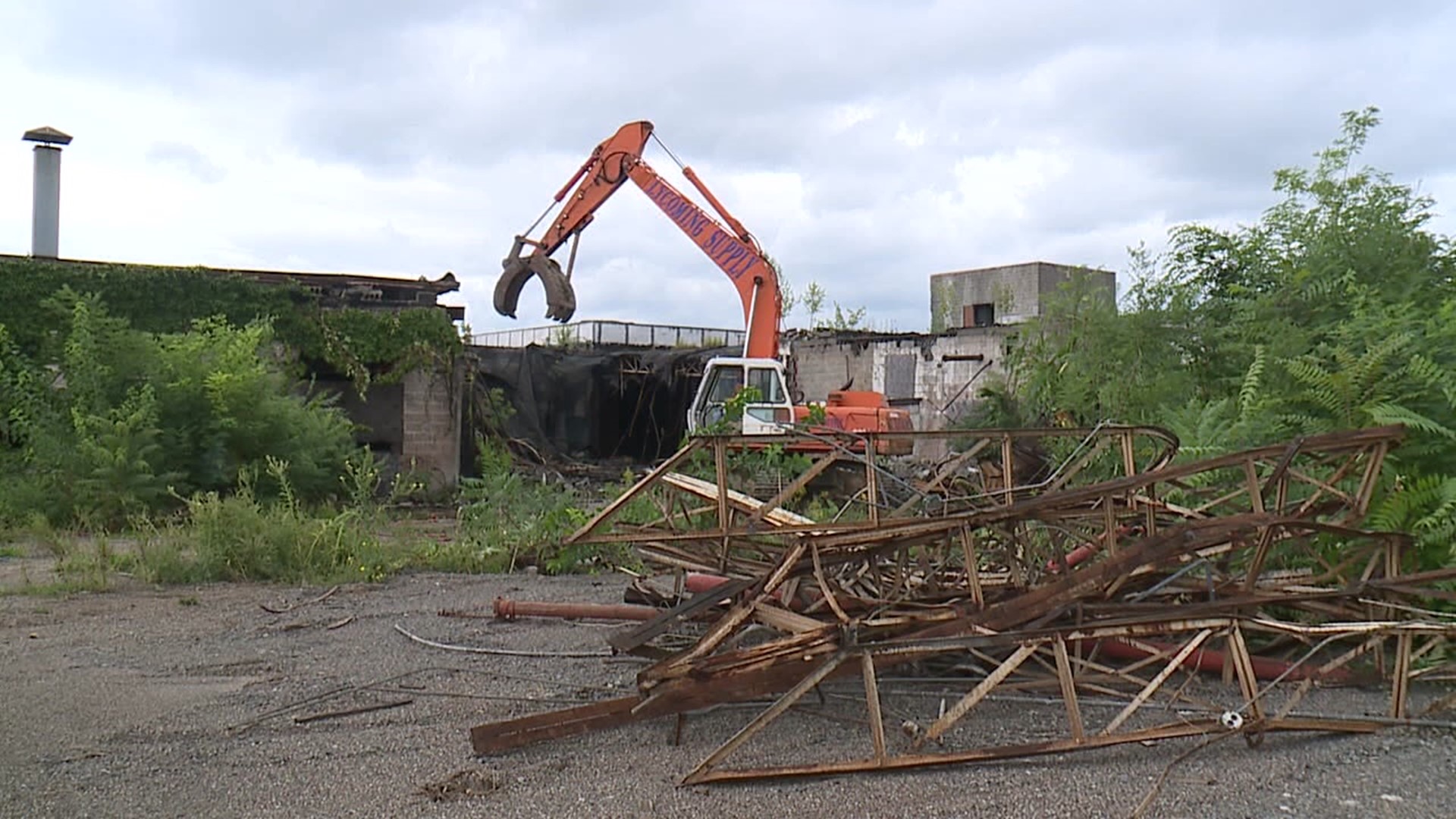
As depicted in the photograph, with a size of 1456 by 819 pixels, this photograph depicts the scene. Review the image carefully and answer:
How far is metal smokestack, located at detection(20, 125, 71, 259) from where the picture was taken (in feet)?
66.6

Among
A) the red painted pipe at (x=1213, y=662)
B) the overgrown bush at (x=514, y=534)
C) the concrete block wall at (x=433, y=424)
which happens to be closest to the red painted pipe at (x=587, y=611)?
the red painted pipe at (x=1213, y=662)

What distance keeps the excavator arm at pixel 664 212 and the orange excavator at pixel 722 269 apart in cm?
1

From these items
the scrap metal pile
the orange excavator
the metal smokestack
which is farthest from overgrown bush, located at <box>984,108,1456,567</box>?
the metal smokestack

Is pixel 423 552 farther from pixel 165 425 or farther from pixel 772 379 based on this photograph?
pixel 772 379

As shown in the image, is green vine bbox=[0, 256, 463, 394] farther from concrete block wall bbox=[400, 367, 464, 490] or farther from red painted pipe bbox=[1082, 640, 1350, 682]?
red painted pipe bbox=[1082, 640, 1350, 682]

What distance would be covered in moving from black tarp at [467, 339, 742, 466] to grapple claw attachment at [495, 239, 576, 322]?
336cm

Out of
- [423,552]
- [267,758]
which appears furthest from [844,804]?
[423,552]

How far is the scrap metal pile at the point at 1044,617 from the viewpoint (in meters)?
5.01

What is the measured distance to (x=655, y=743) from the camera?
5.18 m

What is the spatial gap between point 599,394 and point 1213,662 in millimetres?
19272

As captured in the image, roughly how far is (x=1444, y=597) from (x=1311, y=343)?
13.9 ft

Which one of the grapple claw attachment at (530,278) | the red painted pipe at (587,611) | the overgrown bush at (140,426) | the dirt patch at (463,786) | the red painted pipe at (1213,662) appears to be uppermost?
the grapple claw attachment at (530,278)

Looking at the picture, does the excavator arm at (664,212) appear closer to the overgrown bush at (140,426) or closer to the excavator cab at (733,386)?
the excavator cab at (733,386)

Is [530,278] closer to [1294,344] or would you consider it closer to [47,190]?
[47,190]
